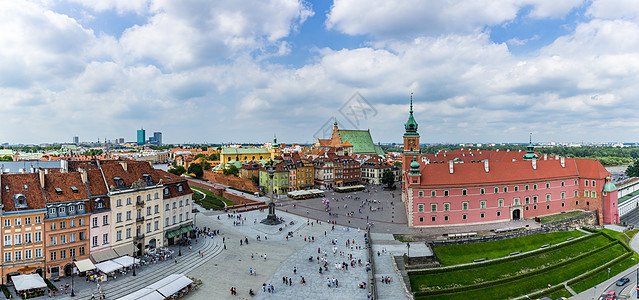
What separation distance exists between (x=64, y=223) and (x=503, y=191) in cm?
6372

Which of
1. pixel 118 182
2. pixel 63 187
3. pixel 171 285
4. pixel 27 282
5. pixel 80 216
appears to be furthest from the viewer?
pixel 118 182

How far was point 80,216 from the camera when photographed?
3728 centimetres

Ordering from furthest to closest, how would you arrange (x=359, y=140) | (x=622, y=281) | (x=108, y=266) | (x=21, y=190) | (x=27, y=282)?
(x=359, y=140) → (x=622, y=281) → (x=108, y=266) → (x=21, y=190) → (x=27, y=282)

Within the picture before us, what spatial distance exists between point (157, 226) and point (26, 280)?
1491cm

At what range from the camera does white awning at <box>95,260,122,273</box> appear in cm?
3553

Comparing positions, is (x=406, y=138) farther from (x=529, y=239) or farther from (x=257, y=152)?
(x=257, y=152)

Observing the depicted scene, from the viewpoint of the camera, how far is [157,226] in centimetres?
4538

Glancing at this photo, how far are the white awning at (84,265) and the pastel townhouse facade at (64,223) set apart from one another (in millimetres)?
1308

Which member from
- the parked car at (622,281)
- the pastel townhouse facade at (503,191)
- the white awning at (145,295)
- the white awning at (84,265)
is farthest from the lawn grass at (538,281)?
the white awning at (84,265)

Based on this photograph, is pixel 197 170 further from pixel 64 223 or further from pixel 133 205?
pixel 64 223

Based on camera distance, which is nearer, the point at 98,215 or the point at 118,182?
the point at 98,215

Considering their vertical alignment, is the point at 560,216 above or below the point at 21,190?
below

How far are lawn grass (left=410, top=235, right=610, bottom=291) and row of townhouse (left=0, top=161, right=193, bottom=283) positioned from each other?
108 feet

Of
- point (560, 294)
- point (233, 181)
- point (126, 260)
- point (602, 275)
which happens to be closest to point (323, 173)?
point (233, 181)
